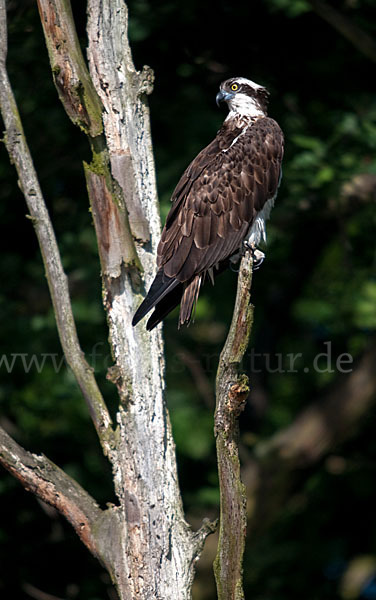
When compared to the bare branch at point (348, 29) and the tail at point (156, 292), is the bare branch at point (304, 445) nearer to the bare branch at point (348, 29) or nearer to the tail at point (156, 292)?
the bare branch at point (348, 29)

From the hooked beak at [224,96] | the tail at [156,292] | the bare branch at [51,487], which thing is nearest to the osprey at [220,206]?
the tail at [156,292]

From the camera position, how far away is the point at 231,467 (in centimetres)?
357

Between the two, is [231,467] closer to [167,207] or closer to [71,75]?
[71,75]

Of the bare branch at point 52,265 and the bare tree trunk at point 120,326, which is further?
the bare branch at point 52,265

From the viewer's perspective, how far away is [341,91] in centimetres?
783

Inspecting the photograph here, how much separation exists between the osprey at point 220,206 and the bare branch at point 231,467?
101cm

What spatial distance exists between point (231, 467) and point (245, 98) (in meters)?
3.11

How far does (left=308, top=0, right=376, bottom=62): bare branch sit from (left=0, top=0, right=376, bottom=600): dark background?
0.31 ft

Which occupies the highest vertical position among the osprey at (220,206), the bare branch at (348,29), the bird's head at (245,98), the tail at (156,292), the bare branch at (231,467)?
the bare branch at (348,29)

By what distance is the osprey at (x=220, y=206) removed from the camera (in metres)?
4.80

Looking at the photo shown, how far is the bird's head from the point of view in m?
5.74

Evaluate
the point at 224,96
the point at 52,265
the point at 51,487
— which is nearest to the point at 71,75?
the point at 52,265

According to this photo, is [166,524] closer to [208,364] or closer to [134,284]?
[134,284]

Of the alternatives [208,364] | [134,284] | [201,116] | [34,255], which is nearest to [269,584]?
[208,364]
